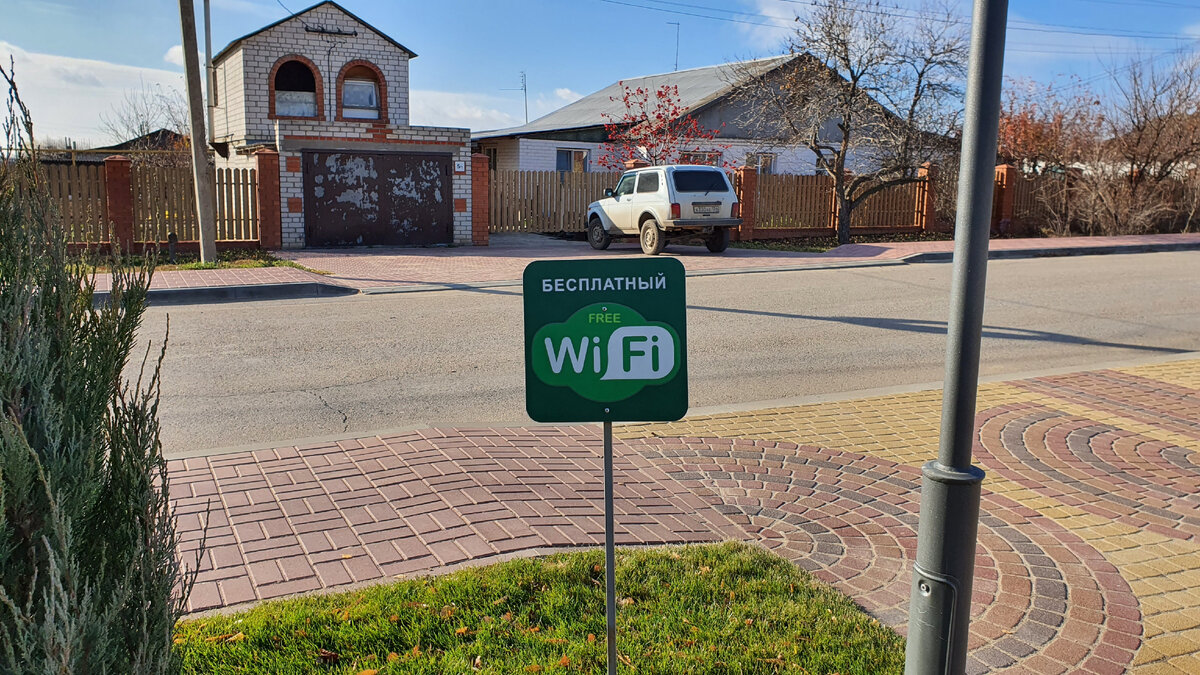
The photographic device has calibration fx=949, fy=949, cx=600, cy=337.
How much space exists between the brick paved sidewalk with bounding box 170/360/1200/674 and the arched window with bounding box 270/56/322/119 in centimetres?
2560

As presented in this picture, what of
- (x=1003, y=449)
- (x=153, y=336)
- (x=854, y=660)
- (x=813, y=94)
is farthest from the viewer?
(x=813, y=94)

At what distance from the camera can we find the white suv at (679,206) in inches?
761

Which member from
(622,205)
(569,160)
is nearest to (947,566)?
(622,205)

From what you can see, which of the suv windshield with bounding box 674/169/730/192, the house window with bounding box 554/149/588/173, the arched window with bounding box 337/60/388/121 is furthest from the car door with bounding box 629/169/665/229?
the house window with bounding box 554/149/588/173

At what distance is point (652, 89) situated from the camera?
123ft

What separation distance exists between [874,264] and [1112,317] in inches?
252

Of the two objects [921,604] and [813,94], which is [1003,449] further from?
[813,94]

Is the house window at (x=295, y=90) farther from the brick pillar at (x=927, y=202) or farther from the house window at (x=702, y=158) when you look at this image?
the brick pillar at (x=927, y=202)

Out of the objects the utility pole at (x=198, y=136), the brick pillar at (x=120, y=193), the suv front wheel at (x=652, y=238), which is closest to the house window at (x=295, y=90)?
the brick pillar at (x=120, y=193)

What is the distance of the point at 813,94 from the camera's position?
2483 centimetres

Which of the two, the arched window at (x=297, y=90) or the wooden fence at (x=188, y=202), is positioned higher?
the arched window at (x=297, y=90)

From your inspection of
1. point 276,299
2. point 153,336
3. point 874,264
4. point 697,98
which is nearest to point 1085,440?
point 153,336

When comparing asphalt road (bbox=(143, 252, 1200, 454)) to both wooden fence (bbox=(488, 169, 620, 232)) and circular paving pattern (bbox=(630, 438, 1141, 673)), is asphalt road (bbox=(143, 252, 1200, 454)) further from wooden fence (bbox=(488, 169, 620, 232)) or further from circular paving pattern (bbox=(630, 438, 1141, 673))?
wooden fence (bbox=(488, 169, 620, 232))

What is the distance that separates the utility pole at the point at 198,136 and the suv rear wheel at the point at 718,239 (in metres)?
9.92
